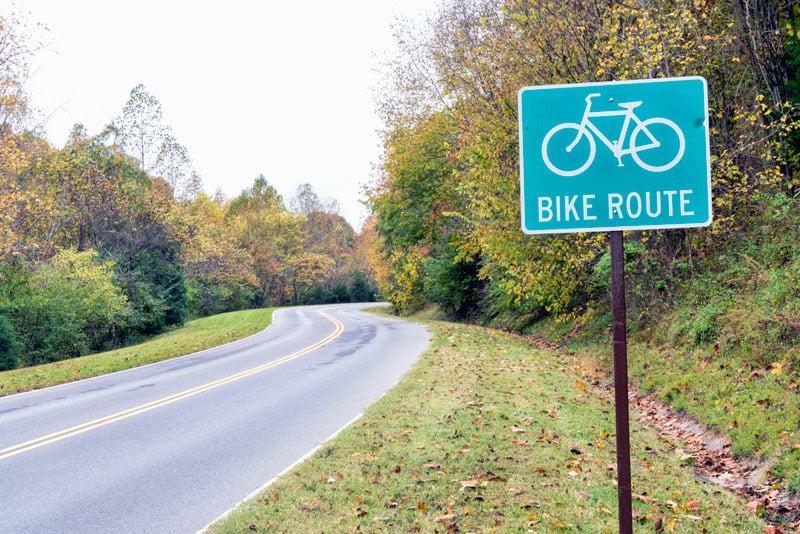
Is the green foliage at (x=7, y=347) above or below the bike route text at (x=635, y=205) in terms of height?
below

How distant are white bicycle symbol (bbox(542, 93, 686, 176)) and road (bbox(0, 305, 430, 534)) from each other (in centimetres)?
424

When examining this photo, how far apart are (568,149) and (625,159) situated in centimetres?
26

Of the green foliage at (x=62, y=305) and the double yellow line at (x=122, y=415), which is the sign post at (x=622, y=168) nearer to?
the double yellow line at (x=122, y=415)

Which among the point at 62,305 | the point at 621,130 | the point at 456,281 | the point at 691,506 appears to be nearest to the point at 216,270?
the point at 62,305

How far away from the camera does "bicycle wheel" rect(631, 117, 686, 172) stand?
290cm

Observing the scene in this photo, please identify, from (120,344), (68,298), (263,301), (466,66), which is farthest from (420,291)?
(263,301)

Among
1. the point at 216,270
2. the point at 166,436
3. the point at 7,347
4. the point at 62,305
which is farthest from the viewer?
the point at 216,270

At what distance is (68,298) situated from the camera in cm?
2927

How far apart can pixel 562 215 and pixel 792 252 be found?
9.22 m

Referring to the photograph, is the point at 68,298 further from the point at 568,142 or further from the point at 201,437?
the point at 568,142

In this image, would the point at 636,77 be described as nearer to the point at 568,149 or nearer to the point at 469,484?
the point at 469,484

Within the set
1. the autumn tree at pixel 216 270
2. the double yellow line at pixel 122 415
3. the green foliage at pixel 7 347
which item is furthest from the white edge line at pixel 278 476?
the autumn tree at pixel 216 270

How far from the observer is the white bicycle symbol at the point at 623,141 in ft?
9.52

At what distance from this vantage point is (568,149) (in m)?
2.98
